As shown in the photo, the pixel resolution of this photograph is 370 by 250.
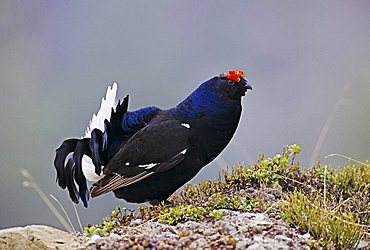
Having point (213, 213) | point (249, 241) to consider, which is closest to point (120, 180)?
point (213, 213)

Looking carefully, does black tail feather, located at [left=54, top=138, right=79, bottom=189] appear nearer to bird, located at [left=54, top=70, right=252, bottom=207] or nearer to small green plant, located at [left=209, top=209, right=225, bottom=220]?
bird, located at [left=54, top=70, right=252, bottom=207]

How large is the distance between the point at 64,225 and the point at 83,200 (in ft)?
1.49

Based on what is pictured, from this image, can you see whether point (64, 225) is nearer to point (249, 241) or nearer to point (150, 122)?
point (150, 122)

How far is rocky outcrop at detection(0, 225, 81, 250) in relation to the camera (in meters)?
3.48

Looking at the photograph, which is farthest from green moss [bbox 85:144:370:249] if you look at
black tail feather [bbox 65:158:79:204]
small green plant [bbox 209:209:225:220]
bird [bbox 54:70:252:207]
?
black tail feather [bbox 65:158:79:204]

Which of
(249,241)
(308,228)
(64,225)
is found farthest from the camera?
(64,225)

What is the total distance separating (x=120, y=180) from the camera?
420cm

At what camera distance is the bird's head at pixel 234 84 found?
4309mm

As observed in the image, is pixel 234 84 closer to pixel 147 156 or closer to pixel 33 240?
pixel 147 156

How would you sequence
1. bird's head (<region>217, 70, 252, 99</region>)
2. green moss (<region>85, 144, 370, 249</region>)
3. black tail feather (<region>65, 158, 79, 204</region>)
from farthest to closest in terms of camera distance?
1. black tail feather (<region>65, 158, 79, 204</region>)
2. bird's head (<region>217, 70, 252, 99</region>)
3. green moss (<region>85, 144, 370, 249</region>)

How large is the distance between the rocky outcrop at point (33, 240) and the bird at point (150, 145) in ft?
2.23

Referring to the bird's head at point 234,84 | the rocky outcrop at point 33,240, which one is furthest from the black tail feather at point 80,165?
the bird's head at point 234,84

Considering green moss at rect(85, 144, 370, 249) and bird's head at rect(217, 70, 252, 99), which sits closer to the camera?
green moss at rect(85, 144, 370, 249)

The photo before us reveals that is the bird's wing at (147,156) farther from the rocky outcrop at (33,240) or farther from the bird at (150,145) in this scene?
the rocky outcrop at (33,240)
